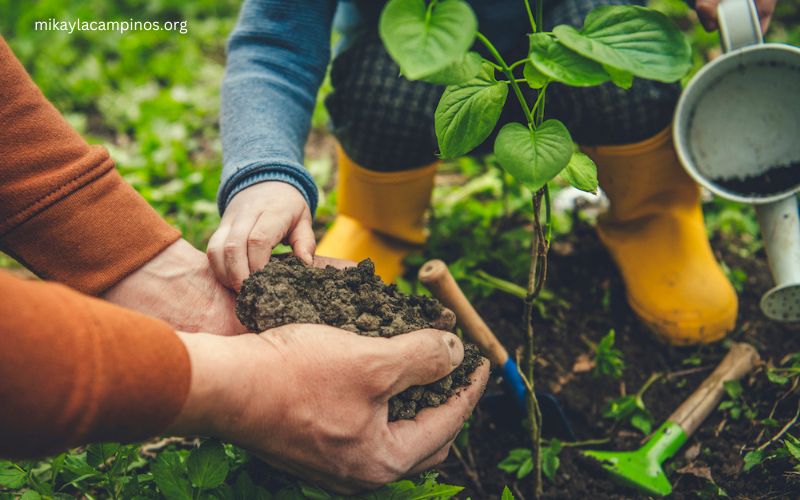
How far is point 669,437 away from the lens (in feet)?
4.86

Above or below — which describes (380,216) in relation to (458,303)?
below

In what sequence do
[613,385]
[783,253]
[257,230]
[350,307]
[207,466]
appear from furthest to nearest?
[613,385] → [783,253] → [257,230] → [350,307] → [207,466]

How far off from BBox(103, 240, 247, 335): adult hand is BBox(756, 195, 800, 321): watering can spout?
4.43 feet

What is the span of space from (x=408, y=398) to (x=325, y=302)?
0.25m

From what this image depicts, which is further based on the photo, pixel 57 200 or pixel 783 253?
pixel 783 253

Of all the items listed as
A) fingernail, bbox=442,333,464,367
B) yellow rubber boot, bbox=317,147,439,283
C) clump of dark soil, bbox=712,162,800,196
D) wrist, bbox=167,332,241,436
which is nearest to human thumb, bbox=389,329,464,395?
fingernail, bbox=442,333,464,367

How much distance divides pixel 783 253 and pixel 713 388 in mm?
394

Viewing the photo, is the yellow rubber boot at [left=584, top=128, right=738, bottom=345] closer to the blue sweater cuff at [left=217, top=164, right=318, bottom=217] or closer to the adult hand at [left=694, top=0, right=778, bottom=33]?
the adult hand at [left=694, top=0, right=778, bottom=33]

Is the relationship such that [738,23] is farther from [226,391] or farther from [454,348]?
[226,391]

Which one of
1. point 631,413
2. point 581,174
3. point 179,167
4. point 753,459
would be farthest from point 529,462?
point 179,167

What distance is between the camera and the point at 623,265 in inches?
75.9

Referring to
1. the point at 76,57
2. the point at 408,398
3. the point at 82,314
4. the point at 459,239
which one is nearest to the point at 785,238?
the point at 459,239

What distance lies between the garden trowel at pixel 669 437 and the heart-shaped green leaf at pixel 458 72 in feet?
3.39

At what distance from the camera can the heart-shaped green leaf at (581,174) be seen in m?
0.97
